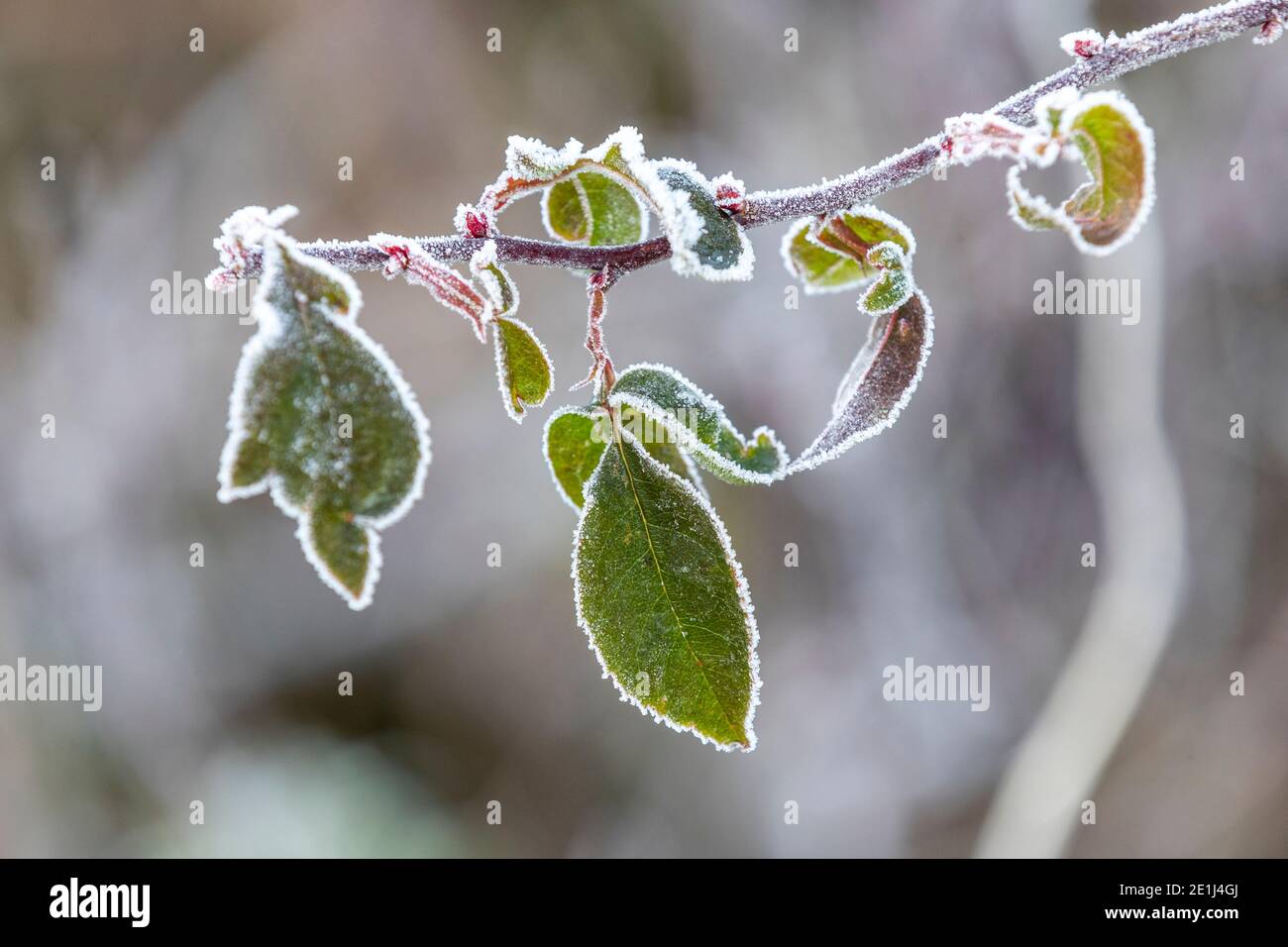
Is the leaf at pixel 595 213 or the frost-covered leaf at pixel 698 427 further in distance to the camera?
the leaf at pixel 595 213

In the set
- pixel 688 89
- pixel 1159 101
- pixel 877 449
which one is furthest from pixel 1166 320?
pixel 688 89

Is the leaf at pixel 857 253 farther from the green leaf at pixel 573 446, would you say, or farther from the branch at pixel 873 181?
the green leaf at pixel 573 446

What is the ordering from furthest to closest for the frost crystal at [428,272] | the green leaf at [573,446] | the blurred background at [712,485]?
the blurred background at [712,485], the green leaf at [573,446], the frost crystal at [428,272]

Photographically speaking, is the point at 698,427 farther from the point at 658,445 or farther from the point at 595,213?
A: the point at 595,213

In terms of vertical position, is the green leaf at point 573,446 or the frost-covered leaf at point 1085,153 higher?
the frost-covered leaf at point 1085,153

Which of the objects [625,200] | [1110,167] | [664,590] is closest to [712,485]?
[625,200]

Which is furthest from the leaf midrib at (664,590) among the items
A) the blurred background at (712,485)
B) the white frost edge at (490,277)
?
the blurred background at (712,485)

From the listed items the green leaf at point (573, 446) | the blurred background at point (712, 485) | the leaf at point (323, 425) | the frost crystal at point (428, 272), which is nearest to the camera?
the leaf at point (323, 425)
